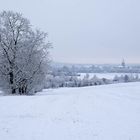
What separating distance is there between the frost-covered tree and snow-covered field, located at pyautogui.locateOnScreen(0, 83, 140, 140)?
9.79 meters

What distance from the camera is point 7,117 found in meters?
11.4

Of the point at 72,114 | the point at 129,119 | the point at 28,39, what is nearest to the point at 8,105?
the point at 72,114

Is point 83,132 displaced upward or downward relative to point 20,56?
downward

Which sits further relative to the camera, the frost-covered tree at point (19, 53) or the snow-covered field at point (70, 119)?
the frost-covered tree at point (19, 53)

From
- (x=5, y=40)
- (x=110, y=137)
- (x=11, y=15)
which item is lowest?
(x=110, y=137)

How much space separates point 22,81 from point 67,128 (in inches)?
653

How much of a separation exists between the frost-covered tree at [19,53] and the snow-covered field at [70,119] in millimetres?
9791

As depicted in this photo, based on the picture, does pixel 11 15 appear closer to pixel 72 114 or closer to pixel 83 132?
pixel 72 114

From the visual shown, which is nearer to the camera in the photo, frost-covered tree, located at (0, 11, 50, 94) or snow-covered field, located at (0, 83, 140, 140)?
snow-covered field, located at (0, 83, 140, 140)

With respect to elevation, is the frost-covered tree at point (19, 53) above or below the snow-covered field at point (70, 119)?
above

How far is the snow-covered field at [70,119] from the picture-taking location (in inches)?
340

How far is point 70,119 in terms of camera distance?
10.9 m

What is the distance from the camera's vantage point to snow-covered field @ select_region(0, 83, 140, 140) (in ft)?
28.4

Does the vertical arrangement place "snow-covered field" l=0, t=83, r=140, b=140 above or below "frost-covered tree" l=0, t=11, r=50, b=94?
below
